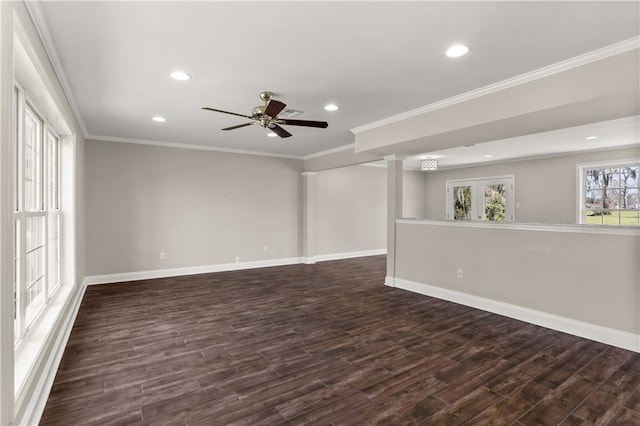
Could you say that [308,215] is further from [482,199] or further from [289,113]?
[482,199]

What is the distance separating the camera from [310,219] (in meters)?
7.74

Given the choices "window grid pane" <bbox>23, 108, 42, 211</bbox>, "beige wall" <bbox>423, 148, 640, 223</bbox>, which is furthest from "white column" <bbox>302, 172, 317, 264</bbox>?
"window grid pane" <bbox>23, 108, 42, 211</bbox>

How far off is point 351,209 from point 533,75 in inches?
232

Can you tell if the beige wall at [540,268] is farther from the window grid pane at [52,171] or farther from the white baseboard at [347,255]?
the window grid pane at [52,171]

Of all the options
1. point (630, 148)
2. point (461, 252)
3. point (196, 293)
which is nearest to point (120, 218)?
point (196, 293)

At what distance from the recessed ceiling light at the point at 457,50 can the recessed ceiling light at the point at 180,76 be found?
7.54 ft

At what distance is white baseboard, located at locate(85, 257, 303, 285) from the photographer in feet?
18.5

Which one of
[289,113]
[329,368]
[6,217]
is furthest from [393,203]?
[6,217]

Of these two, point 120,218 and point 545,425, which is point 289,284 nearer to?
point 120,218

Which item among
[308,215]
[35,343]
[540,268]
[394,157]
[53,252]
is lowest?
[35,343]

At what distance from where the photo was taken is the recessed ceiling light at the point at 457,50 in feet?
8.29

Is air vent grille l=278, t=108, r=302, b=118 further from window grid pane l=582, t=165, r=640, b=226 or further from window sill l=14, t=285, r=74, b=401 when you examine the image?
window grid pane l=582, t=165, r=640, b=226

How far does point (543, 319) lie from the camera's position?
3.73 meters

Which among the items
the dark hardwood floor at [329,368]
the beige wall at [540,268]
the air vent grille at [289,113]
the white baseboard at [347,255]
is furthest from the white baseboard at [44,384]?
the white baseboard at [347,255]
